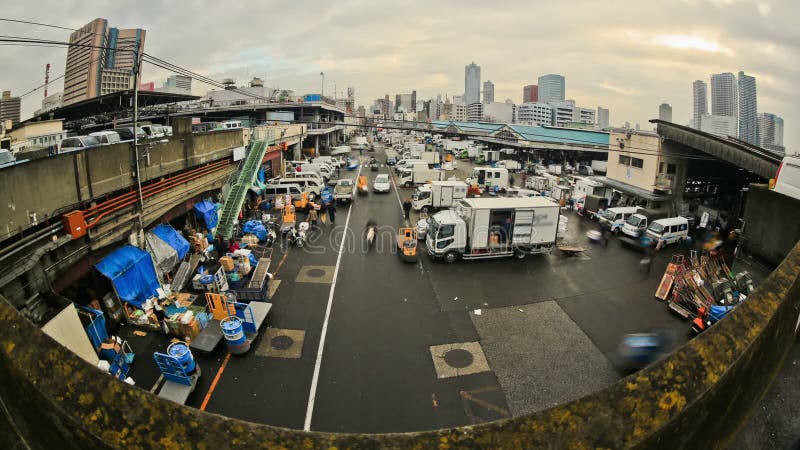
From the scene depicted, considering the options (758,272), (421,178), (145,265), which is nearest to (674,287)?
(758,272)

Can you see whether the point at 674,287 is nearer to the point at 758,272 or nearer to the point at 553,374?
the point at 758,272

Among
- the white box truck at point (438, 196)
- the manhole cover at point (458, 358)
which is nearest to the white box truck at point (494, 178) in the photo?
the white box truck at point (438, 196)

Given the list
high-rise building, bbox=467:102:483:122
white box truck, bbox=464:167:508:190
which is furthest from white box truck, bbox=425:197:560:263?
high-rise building, bbox=467:102:483:122

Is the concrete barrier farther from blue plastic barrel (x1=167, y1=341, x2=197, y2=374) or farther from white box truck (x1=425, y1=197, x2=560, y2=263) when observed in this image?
blue plastic barrel (x1=167, y1=341, x2=197, y2=374)

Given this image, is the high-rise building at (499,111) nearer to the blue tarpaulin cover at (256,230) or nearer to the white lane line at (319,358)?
the blue tarpaulin cover at (256,230)

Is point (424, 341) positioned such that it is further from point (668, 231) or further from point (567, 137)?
point (567, 137)

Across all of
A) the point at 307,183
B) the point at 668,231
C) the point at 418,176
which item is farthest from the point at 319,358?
the point at 418,176

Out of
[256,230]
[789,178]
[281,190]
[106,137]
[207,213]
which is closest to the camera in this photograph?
[789,178]
